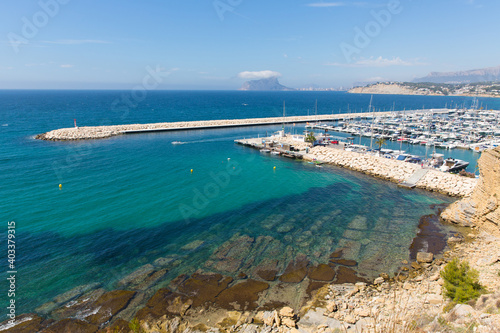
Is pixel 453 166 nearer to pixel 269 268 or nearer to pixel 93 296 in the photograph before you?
pixel 269 268

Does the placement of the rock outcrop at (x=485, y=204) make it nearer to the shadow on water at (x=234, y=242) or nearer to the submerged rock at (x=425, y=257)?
the shadow on water at (x=234, y=242)

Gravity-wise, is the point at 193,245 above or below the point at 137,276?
below

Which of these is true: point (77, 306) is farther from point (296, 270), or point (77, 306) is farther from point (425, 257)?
point (425, 257)

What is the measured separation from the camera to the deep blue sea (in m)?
21.6

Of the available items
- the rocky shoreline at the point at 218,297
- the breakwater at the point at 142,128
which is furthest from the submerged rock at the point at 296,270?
the breakwater at the point at 142,128

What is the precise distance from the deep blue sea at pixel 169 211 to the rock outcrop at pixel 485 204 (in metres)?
3.65

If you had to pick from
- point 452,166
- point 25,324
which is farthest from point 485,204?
point 25,324

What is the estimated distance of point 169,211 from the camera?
30219 millimetres

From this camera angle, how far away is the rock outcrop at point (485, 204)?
81.9 ft

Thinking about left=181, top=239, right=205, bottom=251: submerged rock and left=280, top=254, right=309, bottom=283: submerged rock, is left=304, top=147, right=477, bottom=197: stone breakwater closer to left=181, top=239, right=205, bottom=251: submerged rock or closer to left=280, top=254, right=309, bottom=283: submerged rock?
left=280, top=254, right=309, bottom=283: submerged rock

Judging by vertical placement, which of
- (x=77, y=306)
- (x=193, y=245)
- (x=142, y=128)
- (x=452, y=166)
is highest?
(x=142, y=128)

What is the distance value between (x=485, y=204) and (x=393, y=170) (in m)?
18.6

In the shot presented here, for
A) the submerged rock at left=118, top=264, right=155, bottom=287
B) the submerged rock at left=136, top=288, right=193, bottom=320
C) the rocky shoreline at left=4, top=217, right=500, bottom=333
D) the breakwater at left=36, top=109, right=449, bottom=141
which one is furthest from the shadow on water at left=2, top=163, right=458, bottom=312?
the breakwater at left=36, top=109, right=449, bottom=141

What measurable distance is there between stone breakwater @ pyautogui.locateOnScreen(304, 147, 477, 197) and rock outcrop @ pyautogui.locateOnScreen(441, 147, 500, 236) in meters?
9.79
